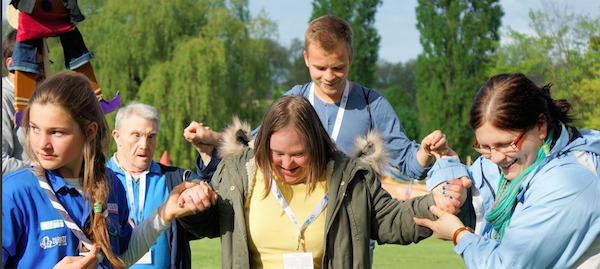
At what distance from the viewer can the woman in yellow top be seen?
4.52m

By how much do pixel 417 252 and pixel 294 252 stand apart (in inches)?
492

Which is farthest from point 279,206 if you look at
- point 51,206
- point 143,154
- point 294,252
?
point 143,154

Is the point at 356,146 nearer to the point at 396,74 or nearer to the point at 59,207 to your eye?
the point at 59,207

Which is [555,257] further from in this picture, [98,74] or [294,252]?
[98,74]

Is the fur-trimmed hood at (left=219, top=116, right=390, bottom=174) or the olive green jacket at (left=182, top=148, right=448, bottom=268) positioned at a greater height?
the fur-trimmed hood at (left=219, top=116, right=390, bottom=174)

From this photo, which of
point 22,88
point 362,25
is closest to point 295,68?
point 362,25

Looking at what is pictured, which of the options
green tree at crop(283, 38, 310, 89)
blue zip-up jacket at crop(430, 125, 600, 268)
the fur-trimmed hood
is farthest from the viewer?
green tree at crop(283, 38, 310, 89)

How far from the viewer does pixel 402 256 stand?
15836mm

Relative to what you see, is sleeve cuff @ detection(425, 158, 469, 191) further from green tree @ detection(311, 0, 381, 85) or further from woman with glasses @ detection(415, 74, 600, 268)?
green tree @ detection(311, 0, 381, 85)

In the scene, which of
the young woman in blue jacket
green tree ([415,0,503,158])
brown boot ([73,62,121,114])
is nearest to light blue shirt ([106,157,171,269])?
brown boot ([73,62,121,114])

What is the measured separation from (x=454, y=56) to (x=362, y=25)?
6.43 metres

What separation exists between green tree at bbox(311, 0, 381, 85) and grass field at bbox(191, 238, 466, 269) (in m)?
39.6

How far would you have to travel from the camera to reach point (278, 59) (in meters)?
100

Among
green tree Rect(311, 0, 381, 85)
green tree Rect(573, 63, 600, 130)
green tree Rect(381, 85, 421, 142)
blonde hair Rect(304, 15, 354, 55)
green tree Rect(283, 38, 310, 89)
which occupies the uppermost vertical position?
blonde hair Rect(304, 15, 354, 55)
